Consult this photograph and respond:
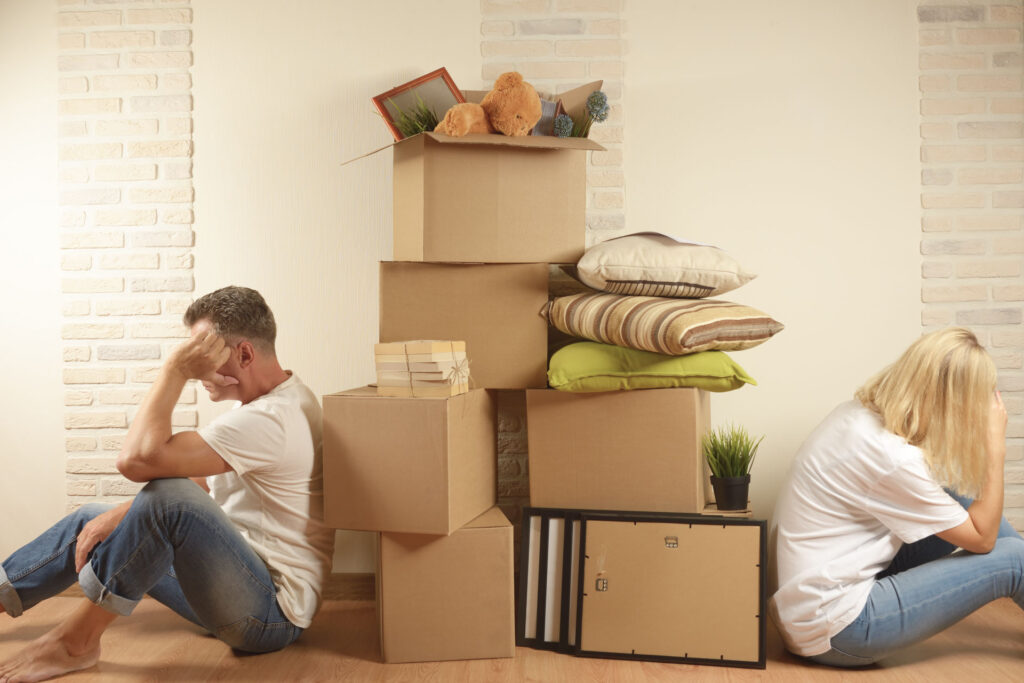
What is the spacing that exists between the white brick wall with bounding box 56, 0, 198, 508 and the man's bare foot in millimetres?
761

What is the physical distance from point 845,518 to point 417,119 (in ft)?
5.06

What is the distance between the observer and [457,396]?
2.11m

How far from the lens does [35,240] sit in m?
2.76

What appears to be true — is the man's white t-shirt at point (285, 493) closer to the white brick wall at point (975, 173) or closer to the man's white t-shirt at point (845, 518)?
the man's white t-shirt at point (845, 518)

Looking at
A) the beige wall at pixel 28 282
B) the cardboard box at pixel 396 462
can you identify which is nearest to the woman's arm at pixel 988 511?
the cardboard box at pixel 396 462

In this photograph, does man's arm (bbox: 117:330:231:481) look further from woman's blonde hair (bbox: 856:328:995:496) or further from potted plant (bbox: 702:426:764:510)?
woman's blonde hair (bbox: 856:328:995:496)

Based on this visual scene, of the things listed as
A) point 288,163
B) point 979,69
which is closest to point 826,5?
point 979,69

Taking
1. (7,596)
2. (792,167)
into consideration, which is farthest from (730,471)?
(7,596)

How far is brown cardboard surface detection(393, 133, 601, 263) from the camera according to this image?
2.25 meters

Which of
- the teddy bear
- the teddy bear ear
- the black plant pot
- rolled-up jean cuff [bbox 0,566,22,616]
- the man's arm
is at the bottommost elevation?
rolled-up jean cuff [bbox 0,566,22,616]

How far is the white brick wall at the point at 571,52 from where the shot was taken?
2.64m

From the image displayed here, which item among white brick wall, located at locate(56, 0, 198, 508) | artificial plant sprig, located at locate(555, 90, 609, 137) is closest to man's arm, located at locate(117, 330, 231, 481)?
white brick wall, located at locate(56, 0, 198, 508)

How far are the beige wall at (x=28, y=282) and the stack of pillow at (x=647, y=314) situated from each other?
1.75 m

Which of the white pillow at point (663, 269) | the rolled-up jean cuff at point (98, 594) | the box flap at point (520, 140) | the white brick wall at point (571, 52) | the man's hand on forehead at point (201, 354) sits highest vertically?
the white brick wall at point (571, 52)
